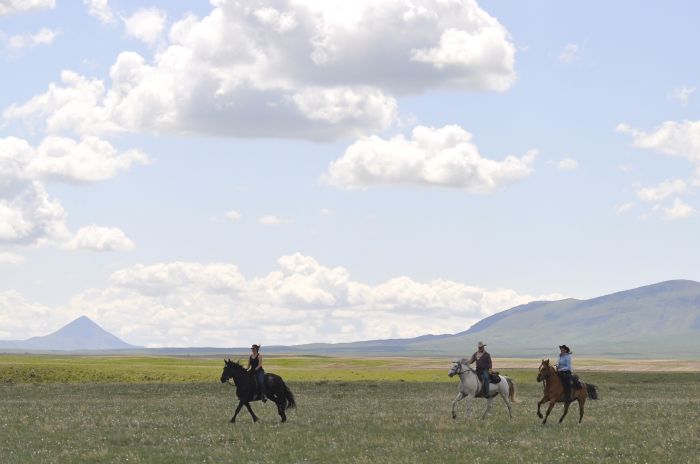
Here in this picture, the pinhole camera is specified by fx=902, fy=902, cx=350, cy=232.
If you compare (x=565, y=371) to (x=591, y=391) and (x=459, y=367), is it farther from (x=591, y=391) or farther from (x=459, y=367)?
(x=459, y=367)

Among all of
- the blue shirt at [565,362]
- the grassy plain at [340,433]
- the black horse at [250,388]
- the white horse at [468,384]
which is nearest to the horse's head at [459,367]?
the white horse at [468,384]

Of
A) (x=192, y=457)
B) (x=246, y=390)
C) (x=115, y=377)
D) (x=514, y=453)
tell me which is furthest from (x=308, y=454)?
(x=115, y=377)

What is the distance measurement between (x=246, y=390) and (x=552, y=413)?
40.6 feet

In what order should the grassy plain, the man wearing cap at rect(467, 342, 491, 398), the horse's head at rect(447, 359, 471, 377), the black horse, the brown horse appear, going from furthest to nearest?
the man wearing cap at rect(467, 342, 491, 398), the horse's head at rect(447, 359, 471, 377), the black horse, the brown horse, the grassy plain

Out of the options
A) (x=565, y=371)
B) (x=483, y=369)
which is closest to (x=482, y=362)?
(x=483, y=369)

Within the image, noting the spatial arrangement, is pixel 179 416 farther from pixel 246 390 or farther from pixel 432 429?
pixel 432 429

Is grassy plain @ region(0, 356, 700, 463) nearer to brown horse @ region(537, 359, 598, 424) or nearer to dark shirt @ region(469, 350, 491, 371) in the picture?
brown horse @ region(537, 359, 598, 424)

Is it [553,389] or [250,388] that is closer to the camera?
[553,389]

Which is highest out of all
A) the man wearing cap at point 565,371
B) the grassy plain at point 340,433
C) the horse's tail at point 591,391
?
the man wearing cap at point 565,371

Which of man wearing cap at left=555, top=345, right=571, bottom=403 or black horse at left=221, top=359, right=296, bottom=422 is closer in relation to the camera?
man wearing cap at left=555, top=345, right=571, bottom=403

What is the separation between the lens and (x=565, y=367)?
31.4m

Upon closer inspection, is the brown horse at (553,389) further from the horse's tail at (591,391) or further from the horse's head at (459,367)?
the horse's head at (459,367)

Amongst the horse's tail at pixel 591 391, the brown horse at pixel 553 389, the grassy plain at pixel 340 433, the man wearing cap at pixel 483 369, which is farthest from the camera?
the man wearing cap at pixel 483 369

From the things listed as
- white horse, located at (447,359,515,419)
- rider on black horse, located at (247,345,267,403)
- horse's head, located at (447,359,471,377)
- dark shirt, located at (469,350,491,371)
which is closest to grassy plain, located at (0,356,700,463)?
white horse, located at (447,359,515,419)
